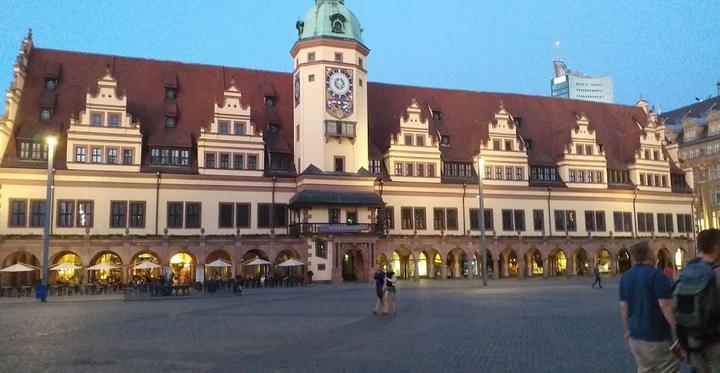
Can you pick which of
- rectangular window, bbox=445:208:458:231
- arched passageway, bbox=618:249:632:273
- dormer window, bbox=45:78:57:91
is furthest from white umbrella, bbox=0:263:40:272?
arched passageway, bbox=618:249:632:273

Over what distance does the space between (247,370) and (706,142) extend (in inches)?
3132

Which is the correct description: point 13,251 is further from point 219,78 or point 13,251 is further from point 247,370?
point 247,370

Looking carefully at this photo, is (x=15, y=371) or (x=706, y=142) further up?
(x=706, y=142)

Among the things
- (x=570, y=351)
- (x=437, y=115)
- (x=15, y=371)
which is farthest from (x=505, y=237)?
(x=15, y=371)

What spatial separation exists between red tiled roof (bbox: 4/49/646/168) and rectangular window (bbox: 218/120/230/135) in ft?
5.49

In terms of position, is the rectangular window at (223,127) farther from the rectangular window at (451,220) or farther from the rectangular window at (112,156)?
the rectangular window at (451,220)

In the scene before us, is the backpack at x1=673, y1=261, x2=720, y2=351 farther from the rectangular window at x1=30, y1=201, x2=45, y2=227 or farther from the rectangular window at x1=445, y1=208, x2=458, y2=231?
the rectangular window at x1=445, y1=208, x2=458, y2=231

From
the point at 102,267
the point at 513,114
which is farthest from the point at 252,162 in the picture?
the point at 513,114

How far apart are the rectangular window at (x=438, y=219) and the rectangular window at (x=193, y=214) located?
20.4 meters

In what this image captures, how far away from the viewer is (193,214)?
5081cm

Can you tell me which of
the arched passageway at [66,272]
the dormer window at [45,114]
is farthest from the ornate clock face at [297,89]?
the arched passageway at [66,272]

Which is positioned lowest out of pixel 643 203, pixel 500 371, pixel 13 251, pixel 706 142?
pixel 500 371

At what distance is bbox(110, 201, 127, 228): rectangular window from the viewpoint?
160ft

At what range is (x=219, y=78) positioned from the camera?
190ft
